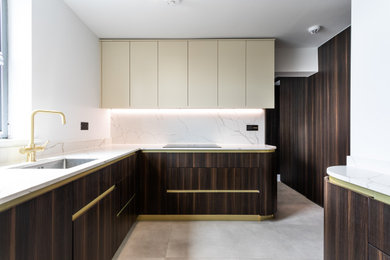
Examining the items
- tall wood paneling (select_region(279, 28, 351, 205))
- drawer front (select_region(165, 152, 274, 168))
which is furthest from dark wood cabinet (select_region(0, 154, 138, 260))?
tall wood paneling (select_region(279, 28, 351, 205))

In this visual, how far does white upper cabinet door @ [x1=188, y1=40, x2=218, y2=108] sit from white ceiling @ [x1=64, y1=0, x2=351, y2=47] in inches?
5.9

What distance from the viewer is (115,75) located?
276 centimetres

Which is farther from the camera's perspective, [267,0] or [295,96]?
[295,96]

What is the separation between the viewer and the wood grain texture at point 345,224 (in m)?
0.95

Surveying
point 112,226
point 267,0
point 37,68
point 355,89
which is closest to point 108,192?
point 112,226

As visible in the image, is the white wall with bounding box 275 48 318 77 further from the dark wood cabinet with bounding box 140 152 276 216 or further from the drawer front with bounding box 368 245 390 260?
the drawer front with bounding box 368 245 390 260

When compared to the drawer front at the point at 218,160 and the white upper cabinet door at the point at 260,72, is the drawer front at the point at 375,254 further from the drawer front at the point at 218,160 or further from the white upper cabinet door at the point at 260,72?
the white upper cabinet door at the point at 260,72

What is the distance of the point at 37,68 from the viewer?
1.66 meters

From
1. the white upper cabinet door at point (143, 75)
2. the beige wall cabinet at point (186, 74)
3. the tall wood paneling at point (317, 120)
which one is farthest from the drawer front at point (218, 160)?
the tall wood paneling at point (317, 120)

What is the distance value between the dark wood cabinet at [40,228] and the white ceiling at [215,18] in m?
1.92

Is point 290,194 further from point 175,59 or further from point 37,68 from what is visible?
point 37,68

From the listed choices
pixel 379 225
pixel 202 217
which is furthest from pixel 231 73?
pixel 379 225

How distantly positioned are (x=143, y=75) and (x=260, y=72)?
63.5 inches

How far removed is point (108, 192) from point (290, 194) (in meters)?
3.01
